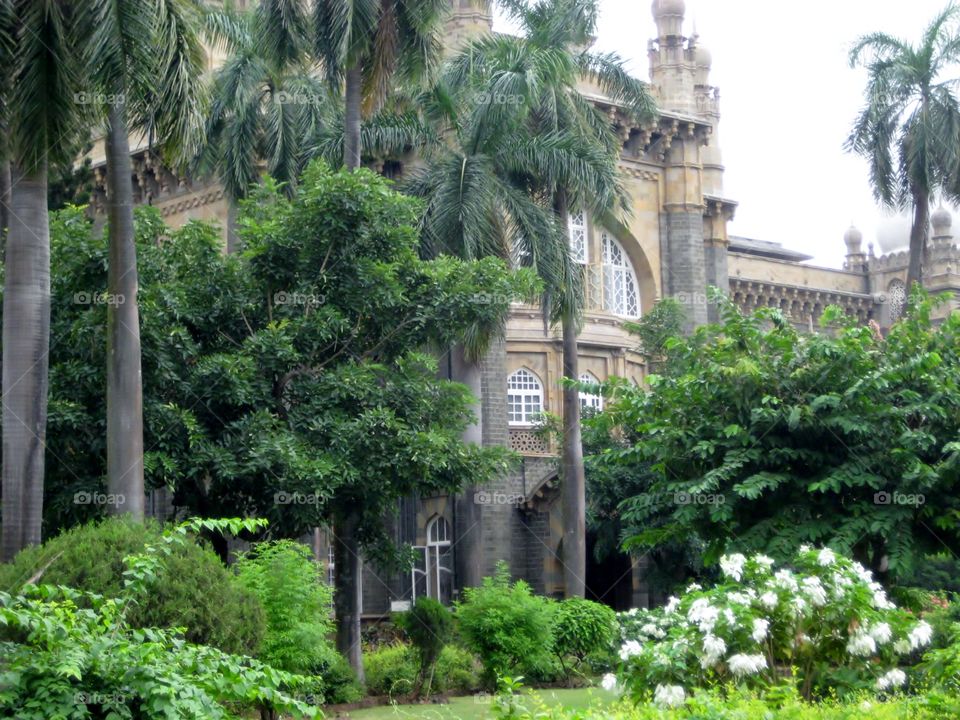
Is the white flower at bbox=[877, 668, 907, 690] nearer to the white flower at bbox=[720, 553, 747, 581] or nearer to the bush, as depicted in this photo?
the white flower at bbox=[720, 553, 747, 581]

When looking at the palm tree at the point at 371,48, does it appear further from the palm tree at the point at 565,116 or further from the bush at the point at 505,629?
the bush at the point at 505,629

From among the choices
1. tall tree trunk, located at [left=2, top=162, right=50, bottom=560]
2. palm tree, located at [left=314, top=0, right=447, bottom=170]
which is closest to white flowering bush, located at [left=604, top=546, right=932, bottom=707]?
tall tree trunk, located at [left=2, top=162, right=50, bottom=560]

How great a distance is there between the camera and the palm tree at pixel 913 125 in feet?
107

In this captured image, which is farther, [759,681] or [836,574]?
[836,574]

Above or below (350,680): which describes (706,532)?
above

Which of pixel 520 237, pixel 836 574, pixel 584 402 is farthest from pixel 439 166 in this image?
pixel 836 574

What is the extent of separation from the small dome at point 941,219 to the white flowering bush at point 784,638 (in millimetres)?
44029

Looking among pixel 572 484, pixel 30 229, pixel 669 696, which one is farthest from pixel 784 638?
pixel 572 484

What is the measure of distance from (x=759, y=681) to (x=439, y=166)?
16.9m

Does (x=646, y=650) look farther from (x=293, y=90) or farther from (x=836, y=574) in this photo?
(x=293, y=90)

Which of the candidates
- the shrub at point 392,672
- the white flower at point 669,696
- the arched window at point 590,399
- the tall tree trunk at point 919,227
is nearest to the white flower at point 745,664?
the white flower at point 669,696

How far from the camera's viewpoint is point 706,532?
2011 cm

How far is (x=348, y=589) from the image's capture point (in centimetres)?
2375

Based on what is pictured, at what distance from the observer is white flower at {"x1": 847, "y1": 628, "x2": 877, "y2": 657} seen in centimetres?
1262
